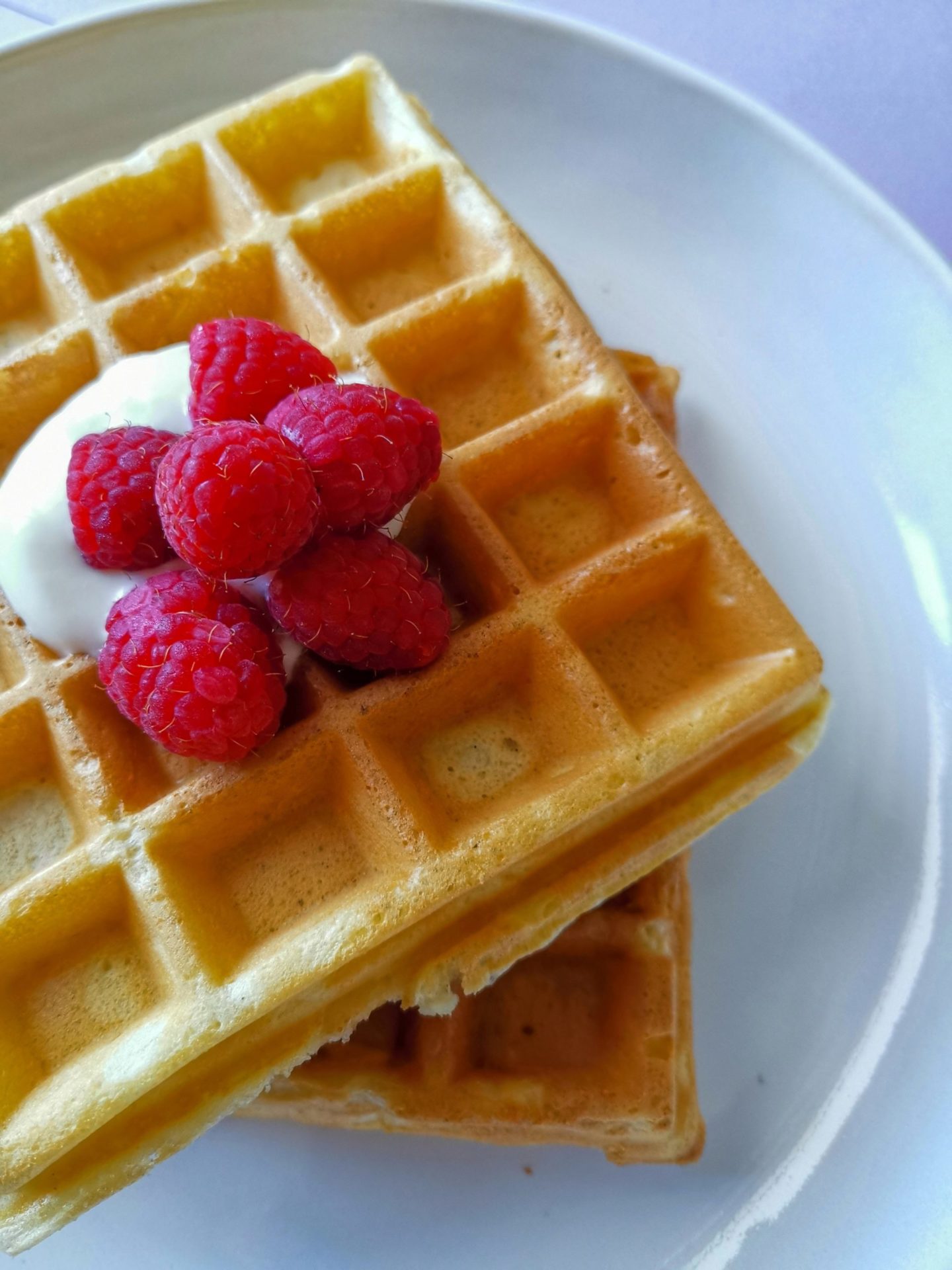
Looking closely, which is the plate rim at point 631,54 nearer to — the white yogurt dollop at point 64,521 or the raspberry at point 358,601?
the white yogurt dollop at point 64,521

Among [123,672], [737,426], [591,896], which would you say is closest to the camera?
[123,672]

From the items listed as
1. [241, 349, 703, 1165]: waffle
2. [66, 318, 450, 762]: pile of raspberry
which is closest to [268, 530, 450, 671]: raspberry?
[66, 318, 450, 762]: pile of raspberry

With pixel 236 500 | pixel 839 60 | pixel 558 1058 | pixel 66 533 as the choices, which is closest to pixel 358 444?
pixel 236 500

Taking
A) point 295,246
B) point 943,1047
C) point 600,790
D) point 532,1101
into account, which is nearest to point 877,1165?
point 943,1047

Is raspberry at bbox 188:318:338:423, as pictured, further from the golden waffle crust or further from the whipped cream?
the golden waffle crust

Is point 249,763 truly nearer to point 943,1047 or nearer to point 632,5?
point 943,1047

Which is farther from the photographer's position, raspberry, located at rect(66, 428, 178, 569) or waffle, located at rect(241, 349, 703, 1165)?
waffle, located at rect(241, 349, 703, 1165)

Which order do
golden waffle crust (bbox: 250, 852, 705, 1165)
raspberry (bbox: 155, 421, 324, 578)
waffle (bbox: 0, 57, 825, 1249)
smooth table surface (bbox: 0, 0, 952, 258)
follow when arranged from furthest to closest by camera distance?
1. smooth table surface (bbox: 0, 0, 952, 258)
2. golden waffle crust (bbox: 250, 852, 705, 1165)
3. waffle (bbox: 0, 57, 825, 1249)
4. raspberry (bbox: 155, 421, 324, 578)
